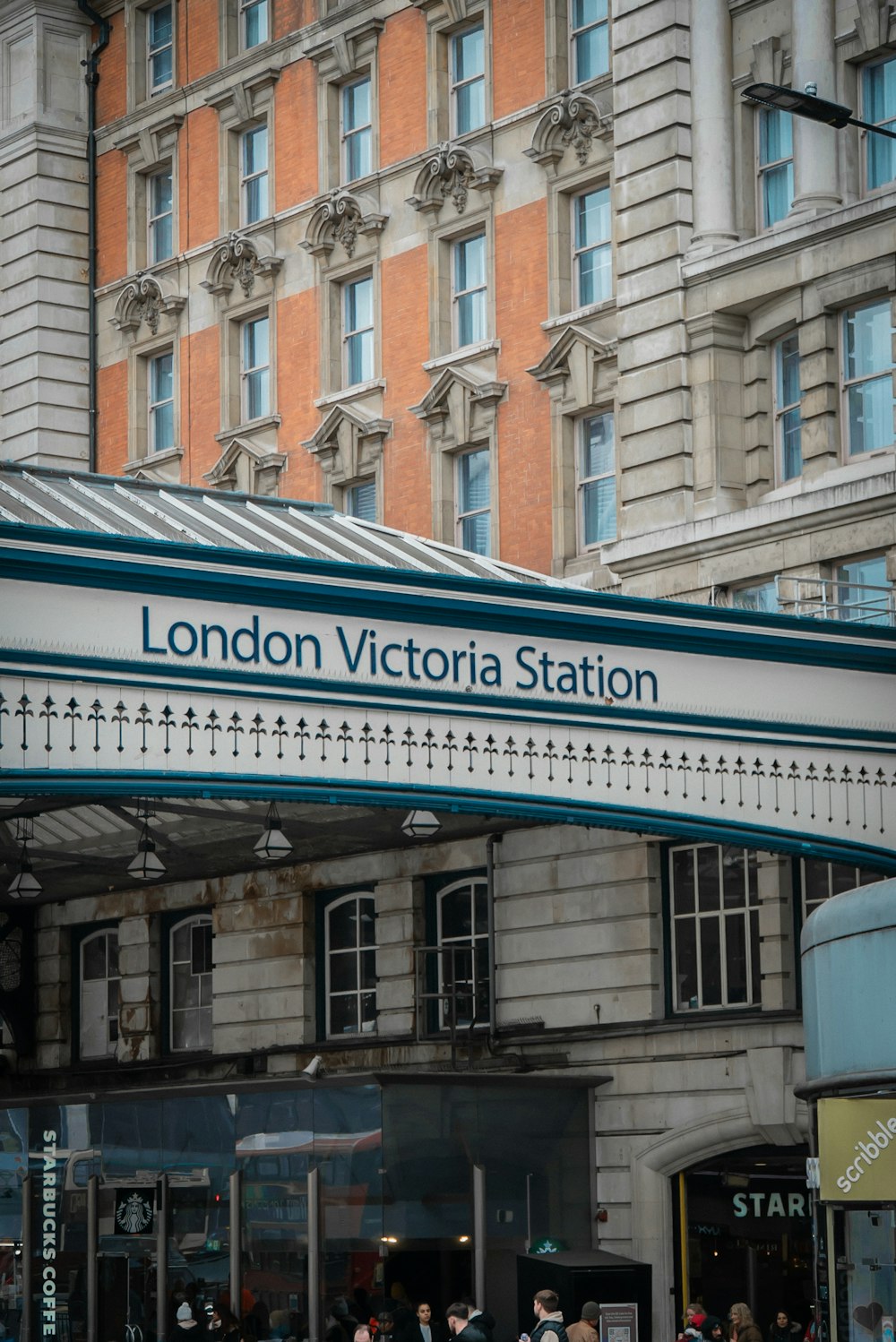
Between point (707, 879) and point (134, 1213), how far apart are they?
28.4ft

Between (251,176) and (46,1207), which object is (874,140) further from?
(46,1207)

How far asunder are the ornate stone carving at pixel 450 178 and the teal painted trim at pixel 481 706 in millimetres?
13973

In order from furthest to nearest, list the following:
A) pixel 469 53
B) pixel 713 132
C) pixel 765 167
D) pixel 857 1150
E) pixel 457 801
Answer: pixel 469 53 → pixel 713 132 → pixel 765 167 → pixel 457 801 → pixel 857 1150

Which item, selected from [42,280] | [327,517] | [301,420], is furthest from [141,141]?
[327,517]

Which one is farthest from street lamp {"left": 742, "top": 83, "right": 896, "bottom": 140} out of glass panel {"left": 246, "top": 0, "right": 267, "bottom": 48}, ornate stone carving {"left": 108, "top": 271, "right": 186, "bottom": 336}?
ornate stone carving {"left": 108, "top": 271, "right": 186, "bottom": 336}

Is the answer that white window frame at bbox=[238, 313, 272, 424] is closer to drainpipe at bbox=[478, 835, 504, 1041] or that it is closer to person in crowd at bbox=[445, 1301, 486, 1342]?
drainpipe at bbox=[478, 835, 504, 1041]

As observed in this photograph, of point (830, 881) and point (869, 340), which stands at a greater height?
point (869, 340)

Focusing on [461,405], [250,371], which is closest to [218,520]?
[461,405]

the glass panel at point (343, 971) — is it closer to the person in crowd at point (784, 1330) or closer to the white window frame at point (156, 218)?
the person in crowd at point (784, 1330)

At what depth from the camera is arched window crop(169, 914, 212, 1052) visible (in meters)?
39.1

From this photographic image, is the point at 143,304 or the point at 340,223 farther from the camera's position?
the point at 143,304

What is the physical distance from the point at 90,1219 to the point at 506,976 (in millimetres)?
6557

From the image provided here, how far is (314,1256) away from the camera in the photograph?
28953 millimetres

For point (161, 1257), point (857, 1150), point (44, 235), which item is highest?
point (44, 235)
